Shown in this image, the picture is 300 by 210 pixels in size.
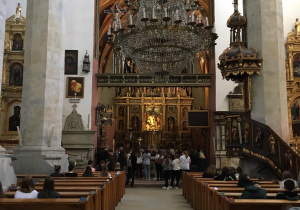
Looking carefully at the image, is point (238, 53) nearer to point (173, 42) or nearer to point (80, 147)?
point (173, 42)

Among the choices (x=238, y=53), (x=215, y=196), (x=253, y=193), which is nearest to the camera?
(x=253, y=193)

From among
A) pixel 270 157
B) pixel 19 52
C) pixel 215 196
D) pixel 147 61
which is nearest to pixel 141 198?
pixel 270 157

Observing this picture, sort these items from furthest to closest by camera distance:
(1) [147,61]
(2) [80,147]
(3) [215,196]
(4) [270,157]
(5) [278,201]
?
(2) [80,147]
(1) [147,61]
(4) [270,157]
(3) [215,196]
(5) [278,201]

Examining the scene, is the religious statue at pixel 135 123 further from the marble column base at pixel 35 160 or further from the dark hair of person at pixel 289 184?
the dark hair of person at pixel 289 184

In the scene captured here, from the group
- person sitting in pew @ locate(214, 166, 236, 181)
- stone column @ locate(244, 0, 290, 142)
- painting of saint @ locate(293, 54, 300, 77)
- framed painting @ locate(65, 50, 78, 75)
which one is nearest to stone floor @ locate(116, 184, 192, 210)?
person sitting in pew @ locate(214, 166, 236, 181)

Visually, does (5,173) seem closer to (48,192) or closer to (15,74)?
(48,192)

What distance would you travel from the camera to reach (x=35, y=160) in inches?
357

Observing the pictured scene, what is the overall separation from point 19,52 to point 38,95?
7768 mm

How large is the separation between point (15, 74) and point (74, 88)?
2845mm

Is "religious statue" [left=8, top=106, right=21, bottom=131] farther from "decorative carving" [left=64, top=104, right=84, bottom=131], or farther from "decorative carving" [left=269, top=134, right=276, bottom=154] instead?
"decorative carving" [left=269, top=134, right=276, bottom=154]

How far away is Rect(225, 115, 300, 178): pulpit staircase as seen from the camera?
8094 mm

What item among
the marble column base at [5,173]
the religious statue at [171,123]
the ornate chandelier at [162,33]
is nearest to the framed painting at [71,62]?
the ornate chandelier at [162,33]

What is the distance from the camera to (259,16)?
31.2 ft

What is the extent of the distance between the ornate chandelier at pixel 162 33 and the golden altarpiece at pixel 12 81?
7.45 metres
